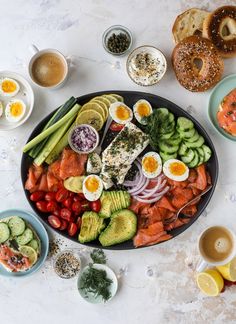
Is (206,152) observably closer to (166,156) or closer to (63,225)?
(166,156)

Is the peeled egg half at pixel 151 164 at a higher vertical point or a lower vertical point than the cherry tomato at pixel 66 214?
higher

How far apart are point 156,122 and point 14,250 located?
1.37m

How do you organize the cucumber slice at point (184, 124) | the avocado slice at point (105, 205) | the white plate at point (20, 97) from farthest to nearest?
the white plate at point (20, 97) < the avocado slice at point (105, 205) < the cucumber slice at point (184, 124)

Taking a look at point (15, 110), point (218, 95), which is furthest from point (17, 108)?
point (218, 95)

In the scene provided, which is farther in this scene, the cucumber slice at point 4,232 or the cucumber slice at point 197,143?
the cucumber slice at point 4,232

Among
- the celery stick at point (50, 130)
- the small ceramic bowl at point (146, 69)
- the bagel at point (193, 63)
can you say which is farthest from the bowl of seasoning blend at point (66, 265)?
the bagel at point (193, 63)

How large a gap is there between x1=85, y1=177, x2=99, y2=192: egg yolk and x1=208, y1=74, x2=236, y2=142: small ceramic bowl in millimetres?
931

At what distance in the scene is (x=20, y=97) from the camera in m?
3.84

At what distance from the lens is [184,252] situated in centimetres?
381

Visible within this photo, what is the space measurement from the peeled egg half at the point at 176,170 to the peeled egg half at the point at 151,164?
0.19 ft

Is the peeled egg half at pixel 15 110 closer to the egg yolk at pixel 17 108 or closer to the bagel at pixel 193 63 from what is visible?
the egg yolk at pixel 17 108

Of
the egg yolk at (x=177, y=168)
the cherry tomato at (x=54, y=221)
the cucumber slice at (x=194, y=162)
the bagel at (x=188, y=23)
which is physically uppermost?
the bagel at (x=188, y=23)

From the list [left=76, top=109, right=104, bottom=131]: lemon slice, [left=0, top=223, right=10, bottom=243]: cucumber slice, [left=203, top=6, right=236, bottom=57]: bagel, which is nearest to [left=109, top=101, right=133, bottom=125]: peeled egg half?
[left=76, top=109, right=104, bottom=131]: lemon slice

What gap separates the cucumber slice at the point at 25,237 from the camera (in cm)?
375
